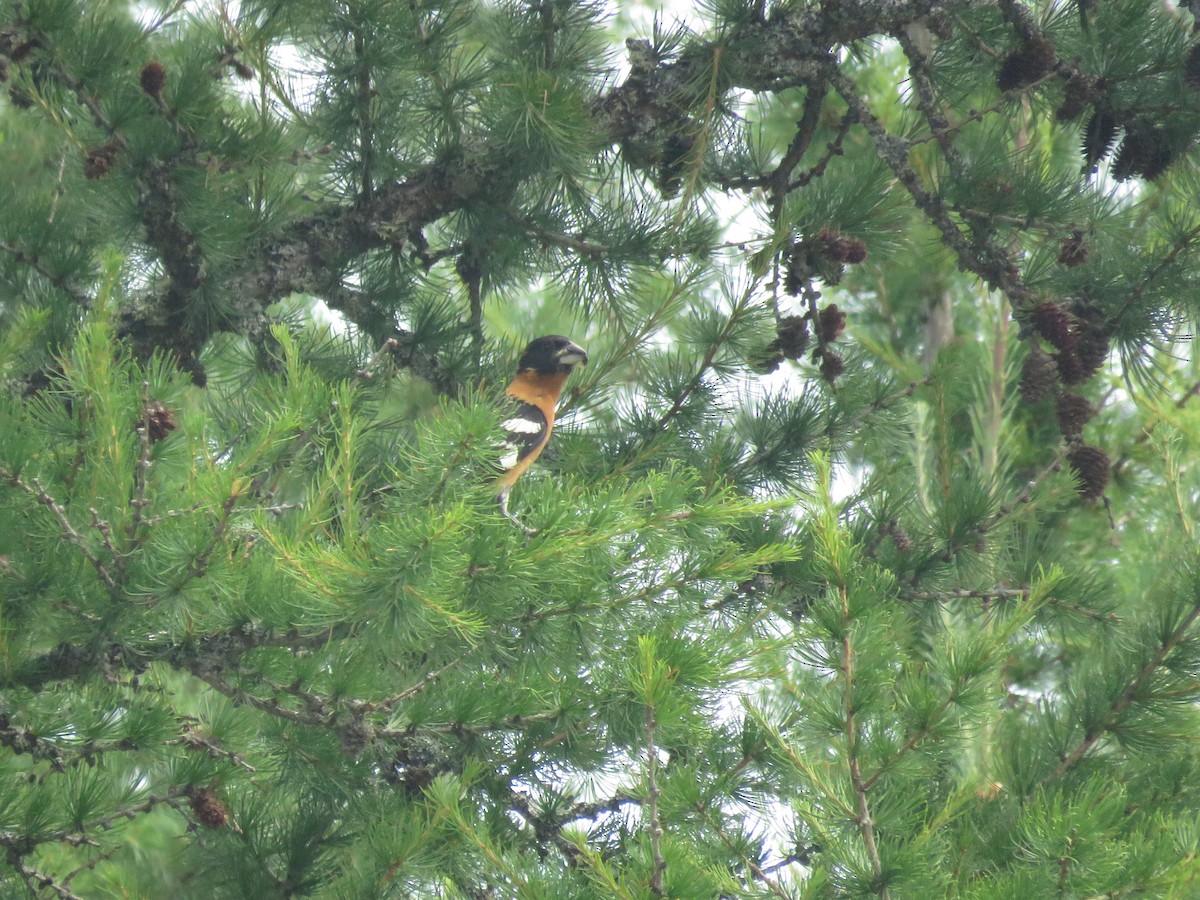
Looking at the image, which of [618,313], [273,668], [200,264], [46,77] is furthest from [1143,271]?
[46,77]

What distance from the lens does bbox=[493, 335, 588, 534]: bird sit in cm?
374

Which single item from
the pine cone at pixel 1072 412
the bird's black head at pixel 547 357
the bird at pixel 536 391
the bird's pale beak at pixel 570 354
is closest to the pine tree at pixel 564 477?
the pine cone at pixel 1072 412

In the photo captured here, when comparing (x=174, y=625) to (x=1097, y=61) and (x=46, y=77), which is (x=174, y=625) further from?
(x=1097, y=61)

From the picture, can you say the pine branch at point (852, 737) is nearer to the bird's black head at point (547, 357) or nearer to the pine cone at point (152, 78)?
the pine cone at point (152, 78)

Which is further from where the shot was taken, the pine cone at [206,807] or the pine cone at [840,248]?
the pine cone at [840,248]

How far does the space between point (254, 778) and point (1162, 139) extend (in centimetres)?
316

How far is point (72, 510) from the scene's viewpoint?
2.71 metres

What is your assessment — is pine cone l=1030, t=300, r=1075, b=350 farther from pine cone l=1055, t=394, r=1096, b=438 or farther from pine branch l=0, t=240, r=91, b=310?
pine branch l=0, t=240, r=91, b=310

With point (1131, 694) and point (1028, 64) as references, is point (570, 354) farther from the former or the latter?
point (1131, 694)

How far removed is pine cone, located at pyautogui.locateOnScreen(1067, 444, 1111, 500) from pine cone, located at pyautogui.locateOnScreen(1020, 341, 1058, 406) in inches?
7.6

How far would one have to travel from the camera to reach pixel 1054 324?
336cm

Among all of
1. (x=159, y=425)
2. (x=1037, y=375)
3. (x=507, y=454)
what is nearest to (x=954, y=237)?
(x=1037, y=375)

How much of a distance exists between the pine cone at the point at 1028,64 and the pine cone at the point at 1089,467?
109cm

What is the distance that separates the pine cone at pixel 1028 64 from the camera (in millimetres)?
3645
